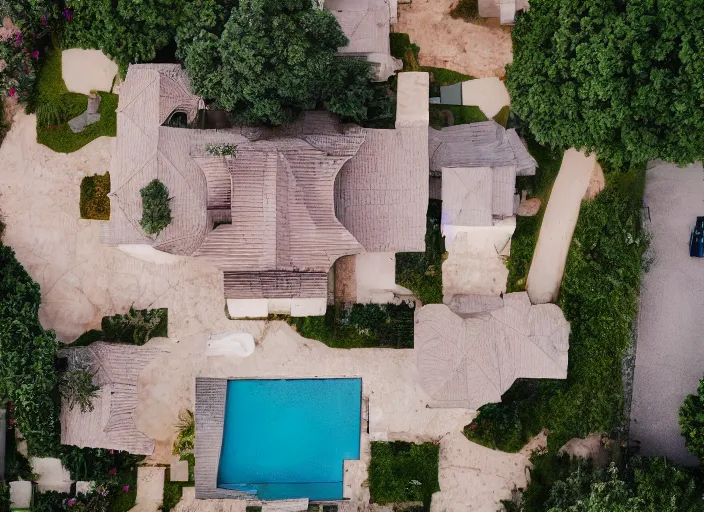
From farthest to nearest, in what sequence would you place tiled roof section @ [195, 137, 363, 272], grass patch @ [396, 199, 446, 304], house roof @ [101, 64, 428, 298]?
grass patch @ [396, 199, 446, 304], house roof @ [101, 64, 428, 298], tiled roof section @ [195, 137, 363, 272]

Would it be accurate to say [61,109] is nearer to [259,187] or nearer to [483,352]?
[259,187]

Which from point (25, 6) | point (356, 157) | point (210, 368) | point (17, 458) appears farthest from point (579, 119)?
point (17, 458)

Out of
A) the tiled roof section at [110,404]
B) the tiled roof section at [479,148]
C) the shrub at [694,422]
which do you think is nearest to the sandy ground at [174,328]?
the tiled roof section at [110,404]

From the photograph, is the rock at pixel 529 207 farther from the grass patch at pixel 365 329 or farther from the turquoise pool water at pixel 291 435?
the turquoise pool water at pixel 291 435

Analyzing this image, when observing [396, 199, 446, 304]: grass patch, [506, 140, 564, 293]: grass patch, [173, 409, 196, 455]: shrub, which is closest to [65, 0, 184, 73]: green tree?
[396, 199, 446, 304]: grass patch

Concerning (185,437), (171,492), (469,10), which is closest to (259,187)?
(185,437)

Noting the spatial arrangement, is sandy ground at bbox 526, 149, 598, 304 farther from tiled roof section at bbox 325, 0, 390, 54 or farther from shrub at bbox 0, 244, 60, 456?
shrub at bbox 0, 244, 60, 456
